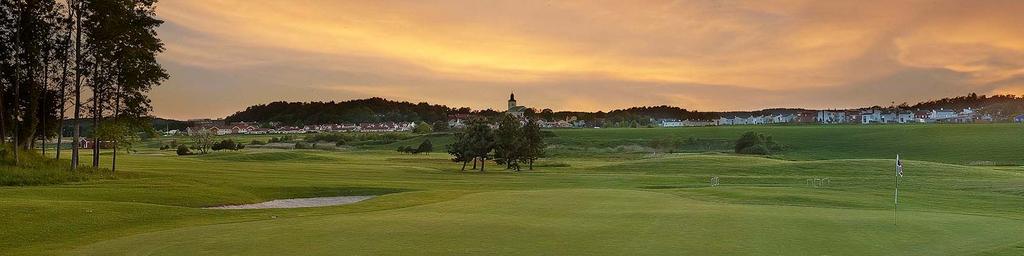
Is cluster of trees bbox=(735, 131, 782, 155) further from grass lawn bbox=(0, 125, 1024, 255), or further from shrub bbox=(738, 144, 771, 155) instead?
grass lawn bbox=(0, 125, 1024, 255)

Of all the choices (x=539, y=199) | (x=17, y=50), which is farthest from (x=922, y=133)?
(x=17, y=50)

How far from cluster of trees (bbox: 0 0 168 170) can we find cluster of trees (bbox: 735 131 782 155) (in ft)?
295

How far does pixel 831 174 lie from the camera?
194ft

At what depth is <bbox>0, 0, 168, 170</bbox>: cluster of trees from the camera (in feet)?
145

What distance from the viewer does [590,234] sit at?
1770 centimetres

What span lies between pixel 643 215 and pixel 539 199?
7564 millimetres

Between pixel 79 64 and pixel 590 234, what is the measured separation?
3972 cm

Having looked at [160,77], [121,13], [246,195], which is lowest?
[246,195]

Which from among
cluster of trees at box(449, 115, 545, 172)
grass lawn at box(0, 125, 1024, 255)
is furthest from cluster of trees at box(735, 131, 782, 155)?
grass lawn at box(0, 125, 1024, 255)

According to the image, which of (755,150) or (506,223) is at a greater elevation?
(755,150)

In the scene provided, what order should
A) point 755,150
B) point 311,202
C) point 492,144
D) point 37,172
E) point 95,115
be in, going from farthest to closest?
point 755,150
point 492,144
point 95,115
point 37,172
point 311,202

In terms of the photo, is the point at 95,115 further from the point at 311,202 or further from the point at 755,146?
the point at 755,146

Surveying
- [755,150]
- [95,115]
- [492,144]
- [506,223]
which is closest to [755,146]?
[755,150]

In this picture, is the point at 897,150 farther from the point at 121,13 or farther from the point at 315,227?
the point at 315,227
